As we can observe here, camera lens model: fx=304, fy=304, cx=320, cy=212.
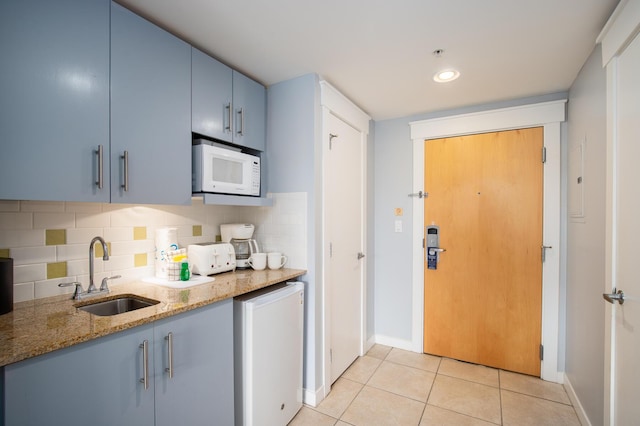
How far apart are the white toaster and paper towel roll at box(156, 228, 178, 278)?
0.13 meters

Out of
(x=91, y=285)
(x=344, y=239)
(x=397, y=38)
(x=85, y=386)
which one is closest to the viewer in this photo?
(x=85, y=386)

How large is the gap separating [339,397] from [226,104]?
2190 millimetres

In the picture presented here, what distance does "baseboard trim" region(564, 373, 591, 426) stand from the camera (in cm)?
188

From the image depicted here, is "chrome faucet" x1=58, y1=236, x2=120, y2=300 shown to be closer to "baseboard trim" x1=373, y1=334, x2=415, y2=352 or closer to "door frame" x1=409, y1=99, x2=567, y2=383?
"baseboard trim" x1=373, y1=334, x2=415, y2=352

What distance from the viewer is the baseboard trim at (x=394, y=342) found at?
2992 millimetres

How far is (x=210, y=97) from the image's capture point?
6.04 feet

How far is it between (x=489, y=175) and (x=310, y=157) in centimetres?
164

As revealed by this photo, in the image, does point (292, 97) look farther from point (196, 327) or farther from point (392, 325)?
point (392, 325)

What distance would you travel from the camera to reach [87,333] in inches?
41.4

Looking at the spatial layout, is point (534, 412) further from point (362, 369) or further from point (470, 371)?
point (362, 369)

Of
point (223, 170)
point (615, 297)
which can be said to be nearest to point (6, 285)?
point (223, 170)

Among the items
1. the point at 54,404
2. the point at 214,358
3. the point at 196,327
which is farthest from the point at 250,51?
the point at 54,404

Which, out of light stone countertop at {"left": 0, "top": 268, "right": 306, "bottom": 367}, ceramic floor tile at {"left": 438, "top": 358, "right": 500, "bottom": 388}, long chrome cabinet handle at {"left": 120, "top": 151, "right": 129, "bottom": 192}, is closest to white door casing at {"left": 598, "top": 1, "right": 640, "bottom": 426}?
ceramic floor tile at {"left": 438, "top": 358, "right": 500, "bottom": 388}

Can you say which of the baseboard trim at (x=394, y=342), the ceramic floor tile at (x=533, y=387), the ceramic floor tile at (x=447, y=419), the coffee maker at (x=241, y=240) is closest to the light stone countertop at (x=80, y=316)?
the coffee maker at (x=241, y=240)
